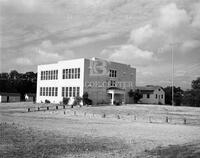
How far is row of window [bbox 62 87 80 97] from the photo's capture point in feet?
158

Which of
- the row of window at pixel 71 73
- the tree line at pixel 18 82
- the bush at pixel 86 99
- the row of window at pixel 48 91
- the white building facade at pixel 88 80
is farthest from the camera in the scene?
the tree line at pixel 18 82

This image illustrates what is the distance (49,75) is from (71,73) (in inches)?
350

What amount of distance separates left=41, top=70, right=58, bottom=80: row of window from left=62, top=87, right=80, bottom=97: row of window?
490 cm

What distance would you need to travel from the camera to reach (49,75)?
56531 millimetres

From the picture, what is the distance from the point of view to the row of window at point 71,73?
4879 centimetres

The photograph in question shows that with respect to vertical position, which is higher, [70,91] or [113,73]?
[113,73]

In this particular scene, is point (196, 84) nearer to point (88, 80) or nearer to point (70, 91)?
point (88, 80)

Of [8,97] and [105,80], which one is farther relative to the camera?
[8,97]

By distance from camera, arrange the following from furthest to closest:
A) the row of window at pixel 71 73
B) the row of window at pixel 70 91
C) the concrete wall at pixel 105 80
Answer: the row of window at pixel 71 73 → the row of window at pixel 70 91 → the concrete wall at pixel 105 80

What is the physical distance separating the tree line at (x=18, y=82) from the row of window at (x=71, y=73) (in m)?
40.7

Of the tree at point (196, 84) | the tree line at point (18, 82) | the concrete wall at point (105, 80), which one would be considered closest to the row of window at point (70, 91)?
the concrete wall at point (105, 80)

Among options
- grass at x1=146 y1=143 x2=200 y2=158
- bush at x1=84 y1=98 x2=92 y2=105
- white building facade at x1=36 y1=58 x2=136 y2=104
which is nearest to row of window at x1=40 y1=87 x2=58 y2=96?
white building facade at x1=36 y1=58 x2=136 y2=104

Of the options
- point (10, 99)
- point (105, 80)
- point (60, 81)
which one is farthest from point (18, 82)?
point (105, 80)

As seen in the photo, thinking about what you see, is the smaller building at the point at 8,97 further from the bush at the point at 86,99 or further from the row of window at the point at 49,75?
the bush at the point at 86,99
